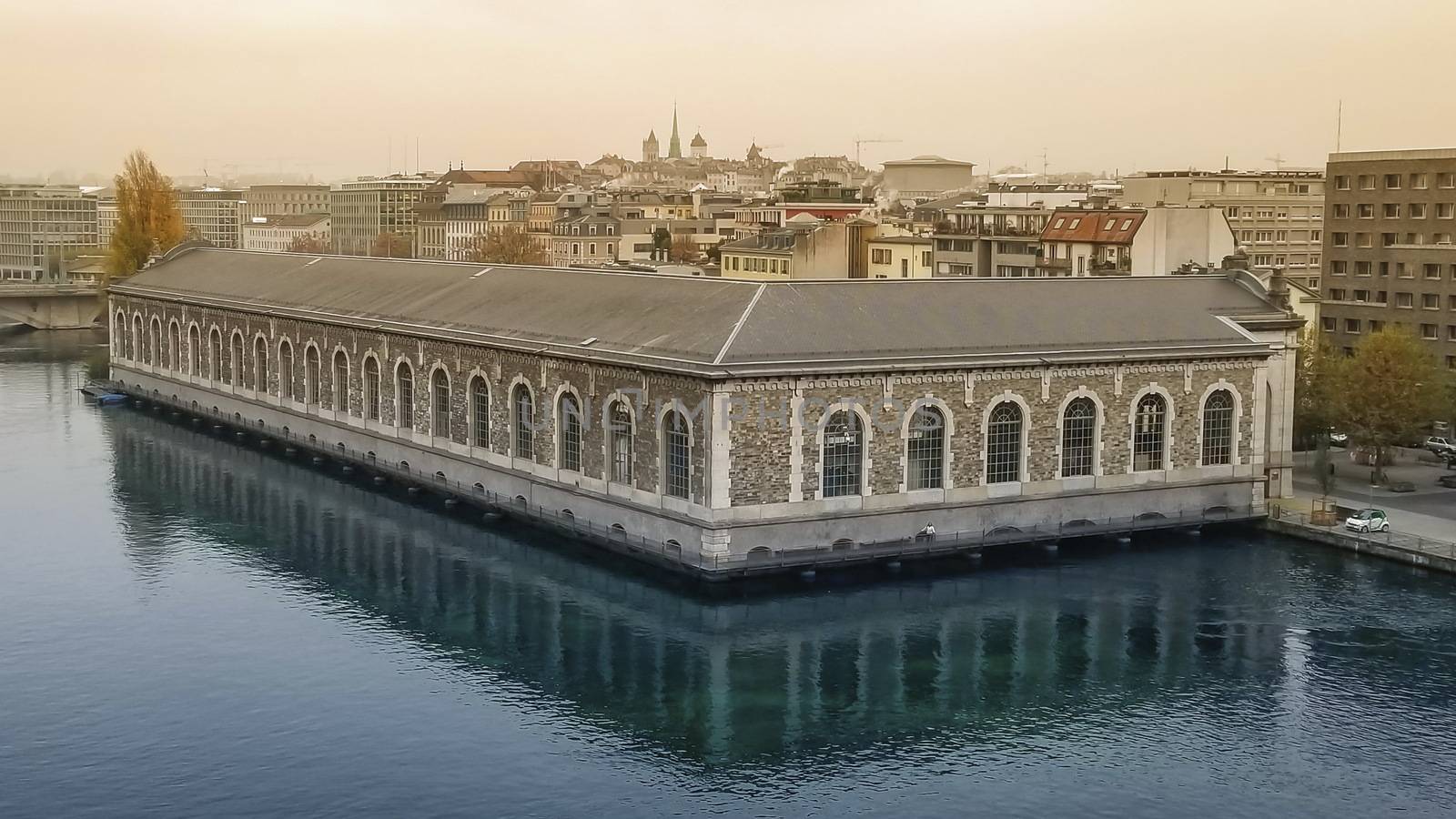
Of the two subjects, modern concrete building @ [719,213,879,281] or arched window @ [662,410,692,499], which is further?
modern concrete building @ [719,213,879,281]

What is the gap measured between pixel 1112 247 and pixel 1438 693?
54166 millimetres

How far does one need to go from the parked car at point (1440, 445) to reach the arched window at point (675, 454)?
124ft

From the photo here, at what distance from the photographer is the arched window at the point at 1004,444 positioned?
56.7 metres

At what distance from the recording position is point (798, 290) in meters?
58.2

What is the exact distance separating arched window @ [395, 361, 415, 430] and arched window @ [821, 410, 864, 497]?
77.9 feet

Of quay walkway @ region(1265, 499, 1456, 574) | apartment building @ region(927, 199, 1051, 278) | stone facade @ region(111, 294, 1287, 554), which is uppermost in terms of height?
apartment building @ region(927, 199, 1051, 278)

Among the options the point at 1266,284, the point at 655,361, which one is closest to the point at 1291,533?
the point at 1266,284

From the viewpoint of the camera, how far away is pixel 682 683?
42406 mm

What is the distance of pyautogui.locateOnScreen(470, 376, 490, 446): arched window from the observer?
Result: 64.7 metres

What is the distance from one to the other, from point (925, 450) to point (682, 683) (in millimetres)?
16114

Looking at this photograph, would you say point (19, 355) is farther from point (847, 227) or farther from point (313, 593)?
point (313, 593)

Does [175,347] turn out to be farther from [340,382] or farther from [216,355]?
[340,382]

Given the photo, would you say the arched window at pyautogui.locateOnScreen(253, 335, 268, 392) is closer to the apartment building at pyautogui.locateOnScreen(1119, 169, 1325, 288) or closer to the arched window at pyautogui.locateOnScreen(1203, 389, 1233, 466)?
the arched window at pyautogui.locateOnScreen(1203, 389, 1233, 466)

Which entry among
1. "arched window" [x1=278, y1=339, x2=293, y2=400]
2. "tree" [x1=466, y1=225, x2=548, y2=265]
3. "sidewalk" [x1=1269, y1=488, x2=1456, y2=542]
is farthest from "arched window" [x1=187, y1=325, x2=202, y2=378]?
"sidewalk" [x1=1269, y1=488, x2=1456, y2=542]
